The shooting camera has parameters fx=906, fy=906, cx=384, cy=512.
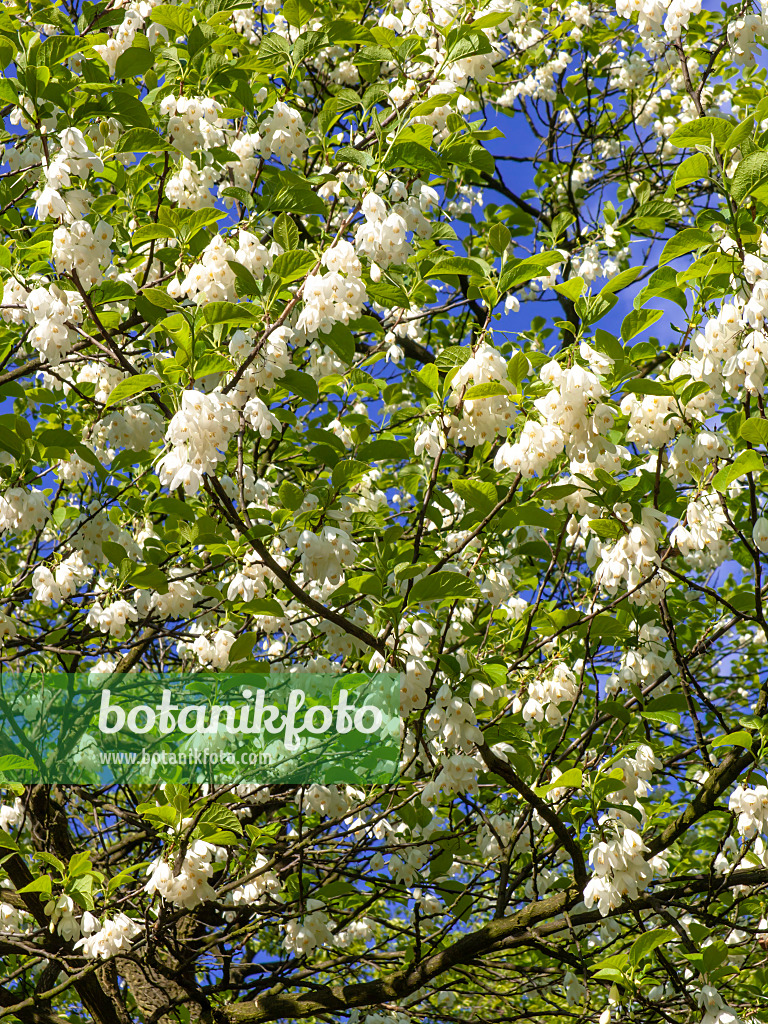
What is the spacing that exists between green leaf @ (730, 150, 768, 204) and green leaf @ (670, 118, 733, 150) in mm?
196

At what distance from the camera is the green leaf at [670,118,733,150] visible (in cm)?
297

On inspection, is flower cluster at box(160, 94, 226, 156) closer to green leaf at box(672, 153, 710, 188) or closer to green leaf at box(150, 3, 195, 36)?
green leaf at box(150, 3, 195, 36)

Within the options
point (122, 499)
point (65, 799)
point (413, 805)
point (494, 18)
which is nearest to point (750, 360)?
point (494, 18)

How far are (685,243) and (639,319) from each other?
278mm

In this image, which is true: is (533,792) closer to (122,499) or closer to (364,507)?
(364,507)

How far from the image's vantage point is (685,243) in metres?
2.96

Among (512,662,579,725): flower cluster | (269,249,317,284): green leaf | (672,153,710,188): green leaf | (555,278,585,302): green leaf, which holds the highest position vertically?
(672,153,710,188): green leaf

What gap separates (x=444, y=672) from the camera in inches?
136

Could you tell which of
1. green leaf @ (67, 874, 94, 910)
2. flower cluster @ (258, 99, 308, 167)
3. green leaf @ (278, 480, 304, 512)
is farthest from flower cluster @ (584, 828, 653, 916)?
flower cluster @ (258, 99, 308, 167)

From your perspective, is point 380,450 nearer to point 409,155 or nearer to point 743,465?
point 409,155

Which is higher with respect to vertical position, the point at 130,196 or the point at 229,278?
the point at 130,196

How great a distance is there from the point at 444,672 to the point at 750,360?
155 cm

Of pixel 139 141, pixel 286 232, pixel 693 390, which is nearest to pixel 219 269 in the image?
pixel 286 232

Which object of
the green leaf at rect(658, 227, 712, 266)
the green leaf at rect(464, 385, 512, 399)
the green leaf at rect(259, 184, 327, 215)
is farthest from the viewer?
the green leaf at rect(259, 184, 327, 215)
